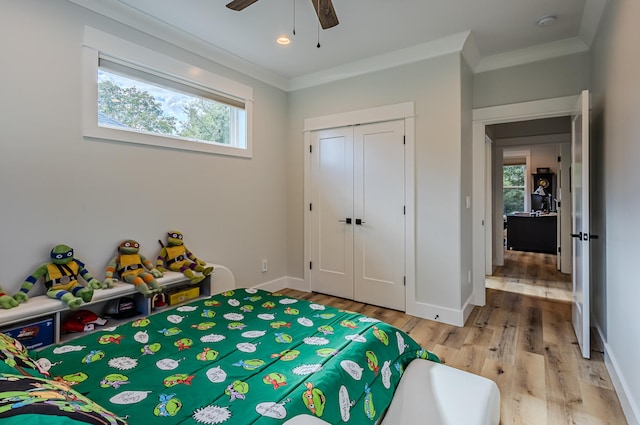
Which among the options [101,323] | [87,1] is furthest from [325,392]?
[87,1]

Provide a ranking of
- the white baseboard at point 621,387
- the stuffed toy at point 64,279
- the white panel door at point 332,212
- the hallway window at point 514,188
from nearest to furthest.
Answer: the white baseboard at point 621,387, the stuffed toy at point 64,279, the white panel door at point 332,212, the hallway window at point 514,188

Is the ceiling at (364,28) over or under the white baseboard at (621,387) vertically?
over

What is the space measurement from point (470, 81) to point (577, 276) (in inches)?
82.2

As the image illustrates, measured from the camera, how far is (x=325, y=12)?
1897 millimetres

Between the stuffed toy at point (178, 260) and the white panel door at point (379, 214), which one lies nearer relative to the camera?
the stuffed toy at point (178, 260)

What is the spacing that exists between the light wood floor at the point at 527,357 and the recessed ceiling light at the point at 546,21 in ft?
8.61

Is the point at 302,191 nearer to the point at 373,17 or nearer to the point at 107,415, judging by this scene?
the point at 373,17

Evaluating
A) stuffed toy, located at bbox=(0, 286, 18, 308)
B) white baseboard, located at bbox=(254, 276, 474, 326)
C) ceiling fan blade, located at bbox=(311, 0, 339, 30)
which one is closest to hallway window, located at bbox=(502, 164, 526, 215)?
white baseboard, located at bbox=(254, 276, 474, 326)

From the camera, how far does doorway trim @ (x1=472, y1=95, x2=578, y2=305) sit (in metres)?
3.09

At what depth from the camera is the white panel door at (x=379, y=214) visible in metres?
3.38

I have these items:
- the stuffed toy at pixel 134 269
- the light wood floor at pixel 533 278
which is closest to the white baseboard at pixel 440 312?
the light wood floor at pixel 533 278

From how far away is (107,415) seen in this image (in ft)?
2.52

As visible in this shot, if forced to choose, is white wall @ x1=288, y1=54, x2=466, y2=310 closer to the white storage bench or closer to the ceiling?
the ceiling

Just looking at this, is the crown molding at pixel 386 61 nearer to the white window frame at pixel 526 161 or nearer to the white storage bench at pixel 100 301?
the white storage bench at pixel 100 301
